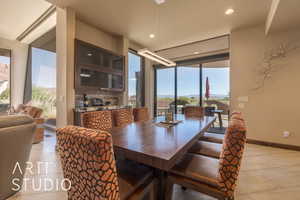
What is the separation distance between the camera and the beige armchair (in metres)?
1.43

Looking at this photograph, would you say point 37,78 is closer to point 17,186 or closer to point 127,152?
point 17,186

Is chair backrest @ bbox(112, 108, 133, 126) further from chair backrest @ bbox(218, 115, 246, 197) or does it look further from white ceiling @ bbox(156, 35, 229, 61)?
white ceiling @ bbox(156, 35, 229, 61)

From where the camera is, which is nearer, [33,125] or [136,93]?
[33,125]

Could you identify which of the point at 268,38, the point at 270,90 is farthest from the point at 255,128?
the point at 268,38

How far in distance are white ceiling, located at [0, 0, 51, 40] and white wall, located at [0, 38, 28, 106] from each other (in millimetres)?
454

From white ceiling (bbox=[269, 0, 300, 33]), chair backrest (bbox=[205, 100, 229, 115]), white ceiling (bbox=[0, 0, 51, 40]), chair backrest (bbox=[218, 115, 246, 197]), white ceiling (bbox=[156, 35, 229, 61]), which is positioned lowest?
chair backrest (bbox=[218, 115, 246, 197])

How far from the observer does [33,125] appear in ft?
5.65

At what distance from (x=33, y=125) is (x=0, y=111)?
4.93m

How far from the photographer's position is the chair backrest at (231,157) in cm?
100

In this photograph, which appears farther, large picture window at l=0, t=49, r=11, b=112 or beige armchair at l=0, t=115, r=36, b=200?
large picture window at l=0, t=49, r=11, b=112

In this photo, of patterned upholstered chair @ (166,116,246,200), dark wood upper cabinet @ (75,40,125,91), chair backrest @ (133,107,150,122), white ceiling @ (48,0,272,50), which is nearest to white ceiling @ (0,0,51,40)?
white ceiling @ (48,0,272,50)

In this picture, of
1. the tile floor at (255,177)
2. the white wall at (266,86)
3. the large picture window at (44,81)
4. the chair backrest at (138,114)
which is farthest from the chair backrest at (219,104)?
the large picture window at (44,81)

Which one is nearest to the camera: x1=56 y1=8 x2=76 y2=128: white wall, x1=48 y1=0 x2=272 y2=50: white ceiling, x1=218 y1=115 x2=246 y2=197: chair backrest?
x1=218 y1=115 x2=246 y2=197: chair backrest

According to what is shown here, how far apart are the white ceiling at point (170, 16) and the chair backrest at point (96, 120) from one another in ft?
7.43
